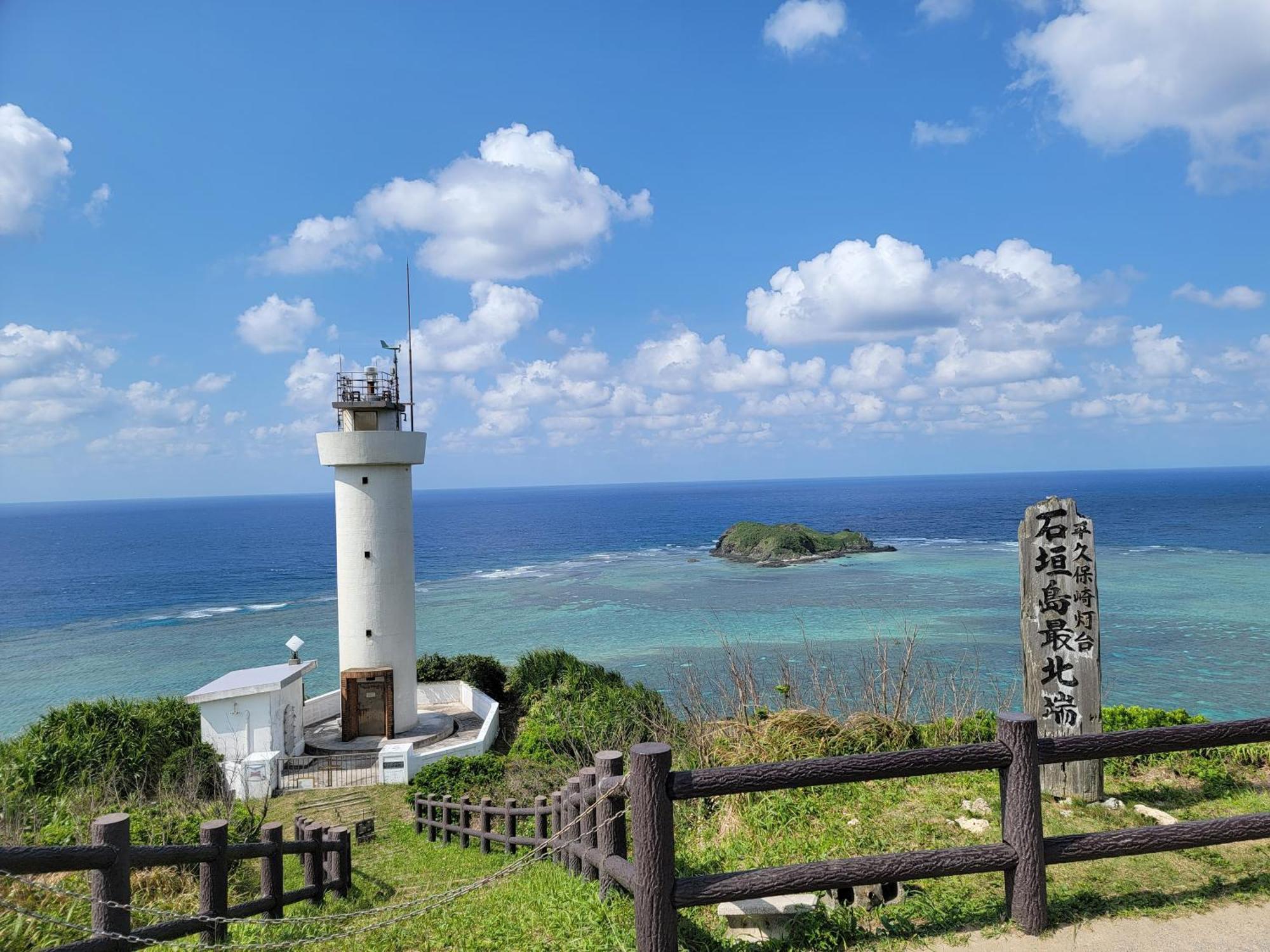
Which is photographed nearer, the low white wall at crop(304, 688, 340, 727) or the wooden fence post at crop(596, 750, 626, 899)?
the wooden fence post at crop(596, 750, 626, 899)

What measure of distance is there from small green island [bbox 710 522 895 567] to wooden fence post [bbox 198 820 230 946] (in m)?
52.5

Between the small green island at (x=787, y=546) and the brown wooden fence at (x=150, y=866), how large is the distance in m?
51.4

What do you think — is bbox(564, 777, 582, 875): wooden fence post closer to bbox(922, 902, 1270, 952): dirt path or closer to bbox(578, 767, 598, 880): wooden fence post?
bbox(578, 767, 598, 880): wooden fence post

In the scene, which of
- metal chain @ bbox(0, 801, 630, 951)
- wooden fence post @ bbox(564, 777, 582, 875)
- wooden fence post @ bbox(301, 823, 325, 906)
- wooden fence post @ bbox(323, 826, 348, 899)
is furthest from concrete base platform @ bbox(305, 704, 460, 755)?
metal chain @ bbox(0, 801, 630, 951)

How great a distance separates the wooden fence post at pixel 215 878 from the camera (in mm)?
4820

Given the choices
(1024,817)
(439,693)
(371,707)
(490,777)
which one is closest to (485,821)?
(490,777)

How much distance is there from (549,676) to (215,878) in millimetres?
15343

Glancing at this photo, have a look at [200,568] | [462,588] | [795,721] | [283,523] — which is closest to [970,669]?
[795,721]

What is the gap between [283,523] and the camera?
130 metres

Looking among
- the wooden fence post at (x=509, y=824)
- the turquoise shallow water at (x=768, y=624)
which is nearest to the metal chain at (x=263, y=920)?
the wooden fence post at (x=509, y=824)

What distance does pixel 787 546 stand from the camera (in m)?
58.8

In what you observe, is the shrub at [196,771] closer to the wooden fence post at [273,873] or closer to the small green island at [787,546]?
the wooden fence post at [273,873]

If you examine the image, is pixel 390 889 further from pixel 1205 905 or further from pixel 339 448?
pixel 339 448

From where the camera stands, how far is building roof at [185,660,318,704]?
1495 centimetres
